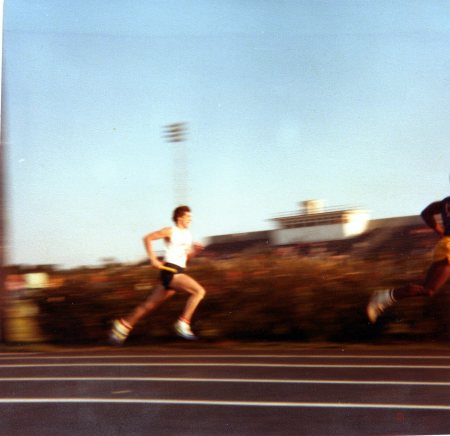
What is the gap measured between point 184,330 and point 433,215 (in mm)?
3249

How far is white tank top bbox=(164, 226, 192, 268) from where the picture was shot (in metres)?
8.46

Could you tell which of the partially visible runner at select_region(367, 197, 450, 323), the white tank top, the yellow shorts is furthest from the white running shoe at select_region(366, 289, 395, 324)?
the white tank top

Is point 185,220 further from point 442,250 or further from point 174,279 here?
point 442,250

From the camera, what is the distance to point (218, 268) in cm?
928

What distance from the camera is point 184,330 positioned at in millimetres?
9195

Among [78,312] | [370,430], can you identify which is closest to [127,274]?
[78,312]

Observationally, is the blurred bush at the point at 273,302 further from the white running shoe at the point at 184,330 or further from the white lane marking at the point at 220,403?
the white lane marking at the point at 220,403

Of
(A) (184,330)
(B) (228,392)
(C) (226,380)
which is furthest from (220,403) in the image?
(A) (184,330)

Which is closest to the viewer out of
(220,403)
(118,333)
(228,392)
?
(220,403)

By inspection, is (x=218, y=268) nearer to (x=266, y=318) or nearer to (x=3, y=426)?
(x=266, y=318)

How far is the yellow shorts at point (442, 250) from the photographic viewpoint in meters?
8.50

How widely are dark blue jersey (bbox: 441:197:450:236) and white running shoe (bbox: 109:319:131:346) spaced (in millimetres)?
3936

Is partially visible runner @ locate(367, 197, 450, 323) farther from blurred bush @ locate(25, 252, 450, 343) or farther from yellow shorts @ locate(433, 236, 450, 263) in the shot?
blurred bush @ locate(25, 252, 450, 343)

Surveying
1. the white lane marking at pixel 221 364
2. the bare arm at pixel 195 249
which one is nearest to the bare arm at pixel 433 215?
the white lane marking at pixel 221 364
